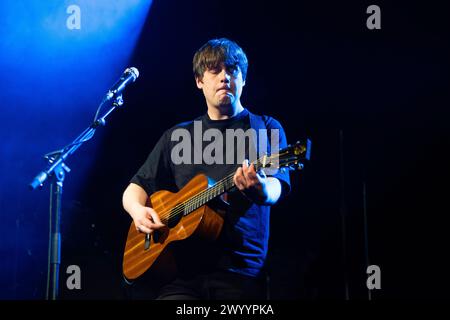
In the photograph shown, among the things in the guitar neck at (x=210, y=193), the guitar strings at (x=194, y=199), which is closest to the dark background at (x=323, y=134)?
the guitar strings at (x=194, y=199)

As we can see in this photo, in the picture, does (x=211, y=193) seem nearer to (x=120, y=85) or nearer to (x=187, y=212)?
(x=187, y=212)

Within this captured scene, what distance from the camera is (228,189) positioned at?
275 cm

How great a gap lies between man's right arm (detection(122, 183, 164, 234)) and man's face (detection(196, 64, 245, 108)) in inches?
27.9

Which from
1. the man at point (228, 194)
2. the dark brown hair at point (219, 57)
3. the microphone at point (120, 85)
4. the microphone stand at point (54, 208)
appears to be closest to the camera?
the man at point (228, 194)

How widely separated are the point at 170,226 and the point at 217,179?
388 millimetres

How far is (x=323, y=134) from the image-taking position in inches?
197

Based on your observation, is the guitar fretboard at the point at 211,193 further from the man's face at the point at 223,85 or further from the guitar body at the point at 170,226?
the man's face at the point at 223,85

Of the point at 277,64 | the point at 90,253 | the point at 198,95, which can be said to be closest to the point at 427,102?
the point at 277,64

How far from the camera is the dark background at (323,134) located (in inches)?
180

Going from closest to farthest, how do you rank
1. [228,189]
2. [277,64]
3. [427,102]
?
1. [228,189]
2. [427,102]
3. [277,64]

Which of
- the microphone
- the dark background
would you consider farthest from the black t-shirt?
the dark background

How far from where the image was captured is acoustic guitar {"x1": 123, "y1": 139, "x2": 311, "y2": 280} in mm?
2662
